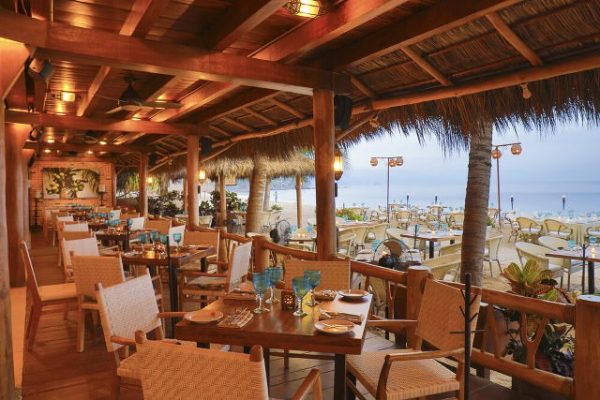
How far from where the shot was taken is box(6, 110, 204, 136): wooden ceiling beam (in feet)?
24.8

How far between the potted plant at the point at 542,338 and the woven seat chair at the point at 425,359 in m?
0.81

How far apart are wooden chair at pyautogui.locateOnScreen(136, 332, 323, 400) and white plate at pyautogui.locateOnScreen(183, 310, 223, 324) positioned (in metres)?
0.70

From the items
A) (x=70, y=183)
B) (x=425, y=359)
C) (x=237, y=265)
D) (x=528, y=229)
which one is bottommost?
(x=528, y=229)

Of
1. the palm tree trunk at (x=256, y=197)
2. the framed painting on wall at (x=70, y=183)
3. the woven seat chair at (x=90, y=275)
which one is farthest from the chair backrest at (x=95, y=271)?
the framed painting on wall at (x=70, y=183)

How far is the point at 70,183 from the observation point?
16922 mm

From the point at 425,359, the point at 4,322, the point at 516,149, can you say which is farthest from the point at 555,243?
the point at 4,322

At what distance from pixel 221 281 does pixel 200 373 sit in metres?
3.21

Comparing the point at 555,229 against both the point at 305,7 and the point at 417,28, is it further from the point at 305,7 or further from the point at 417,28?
the point at 305,7

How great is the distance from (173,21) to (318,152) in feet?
5.93

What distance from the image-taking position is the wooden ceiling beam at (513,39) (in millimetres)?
3473

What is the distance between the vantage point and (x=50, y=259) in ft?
29.2

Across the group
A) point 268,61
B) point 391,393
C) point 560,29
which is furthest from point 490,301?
point 268,61

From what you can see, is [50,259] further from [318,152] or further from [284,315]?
[284,315]

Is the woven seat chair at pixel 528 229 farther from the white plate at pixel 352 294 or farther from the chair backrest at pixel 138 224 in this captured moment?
the white plate at pixel 352 294
